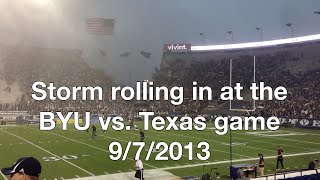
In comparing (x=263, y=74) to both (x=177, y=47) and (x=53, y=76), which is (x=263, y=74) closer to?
(x=177, y=47)

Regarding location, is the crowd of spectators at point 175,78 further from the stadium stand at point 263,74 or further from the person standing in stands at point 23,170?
the person standing in stands at point 23,170

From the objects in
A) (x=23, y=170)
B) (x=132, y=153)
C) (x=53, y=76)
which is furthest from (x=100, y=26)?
(x=53, y=76)

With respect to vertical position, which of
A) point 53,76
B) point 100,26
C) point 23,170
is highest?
point 100,26

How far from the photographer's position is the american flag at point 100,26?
88.3 ft

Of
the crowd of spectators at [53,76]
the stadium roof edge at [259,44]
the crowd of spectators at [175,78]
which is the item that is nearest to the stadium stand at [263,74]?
the crowd of spectators at [175,78]

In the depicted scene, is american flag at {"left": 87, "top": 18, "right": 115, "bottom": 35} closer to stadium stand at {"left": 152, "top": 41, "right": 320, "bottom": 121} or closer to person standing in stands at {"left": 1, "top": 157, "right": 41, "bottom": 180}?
person standing in stands at {"left": 1, "top": 157, "right": 41, "bottom": 180}

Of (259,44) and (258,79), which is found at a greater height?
(259,44)

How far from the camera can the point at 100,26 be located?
27.0 metres

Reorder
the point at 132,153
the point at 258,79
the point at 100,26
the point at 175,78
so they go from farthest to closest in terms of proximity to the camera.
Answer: the point at 175,78
the point at 258,79
the point at 100,26
the point at 132,153

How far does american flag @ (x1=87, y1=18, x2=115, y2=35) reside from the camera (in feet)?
88.3

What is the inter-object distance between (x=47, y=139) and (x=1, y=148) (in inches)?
193

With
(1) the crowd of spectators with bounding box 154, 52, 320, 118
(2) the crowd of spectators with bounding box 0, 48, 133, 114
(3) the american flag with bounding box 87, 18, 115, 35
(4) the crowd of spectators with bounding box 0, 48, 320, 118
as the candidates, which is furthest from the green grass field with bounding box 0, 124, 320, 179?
(2) the crowd of spectators with bounding box 0, 48, 133, 114

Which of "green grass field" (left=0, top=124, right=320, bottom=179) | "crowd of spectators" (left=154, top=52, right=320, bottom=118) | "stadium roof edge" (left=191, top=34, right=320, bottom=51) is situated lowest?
"green grass field" (left=0, top=124, right=320, bottom=179)

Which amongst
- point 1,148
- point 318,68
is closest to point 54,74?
point 318,68
